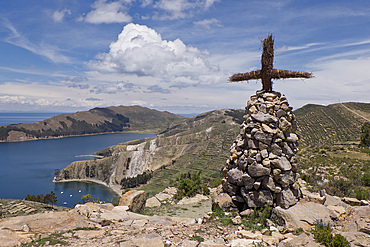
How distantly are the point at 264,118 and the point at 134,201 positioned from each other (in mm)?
8789

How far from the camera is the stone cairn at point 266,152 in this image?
9.14 metres

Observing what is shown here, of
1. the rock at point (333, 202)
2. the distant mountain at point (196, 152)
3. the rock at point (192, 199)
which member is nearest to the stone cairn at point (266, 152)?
the rock at point (333, 202)

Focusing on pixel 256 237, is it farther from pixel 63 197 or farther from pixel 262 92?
pixel 63 197

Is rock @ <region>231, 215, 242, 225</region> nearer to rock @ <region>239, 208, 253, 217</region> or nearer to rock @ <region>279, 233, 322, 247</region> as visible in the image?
rock @ <region>239, 208, 253, 217</region>

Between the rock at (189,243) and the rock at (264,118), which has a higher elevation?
the rock at (264,118)

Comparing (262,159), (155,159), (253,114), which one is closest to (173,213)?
(262,159)

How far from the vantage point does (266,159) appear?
926 cm

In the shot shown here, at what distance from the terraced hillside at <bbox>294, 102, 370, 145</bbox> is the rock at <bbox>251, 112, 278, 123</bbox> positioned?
158 feet

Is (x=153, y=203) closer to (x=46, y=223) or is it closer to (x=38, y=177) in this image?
(x=46, y=223)

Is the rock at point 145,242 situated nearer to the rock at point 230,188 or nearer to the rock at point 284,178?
the rock at point 230,188

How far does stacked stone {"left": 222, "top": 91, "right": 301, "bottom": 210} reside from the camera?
9125 mm

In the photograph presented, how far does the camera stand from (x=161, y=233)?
7.56 m

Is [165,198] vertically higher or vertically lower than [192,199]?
lower

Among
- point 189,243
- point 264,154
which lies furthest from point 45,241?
point 264,154
